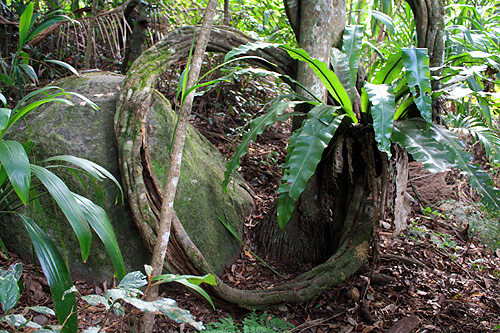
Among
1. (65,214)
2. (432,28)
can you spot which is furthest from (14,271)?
(432,28)

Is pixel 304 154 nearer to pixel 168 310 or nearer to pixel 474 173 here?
pixel 474 173

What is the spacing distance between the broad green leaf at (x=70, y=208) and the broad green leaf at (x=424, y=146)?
1.39 metres

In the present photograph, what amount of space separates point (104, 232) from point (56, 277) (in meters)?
0.20

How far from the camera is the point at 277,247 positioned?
7.53 feet

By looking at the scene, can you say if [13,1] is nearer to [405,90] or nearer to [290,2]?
[290,2]

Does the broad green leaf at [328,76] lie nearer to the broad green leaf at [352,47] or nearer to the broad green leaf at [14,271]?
the broad green leaf at [352,47]

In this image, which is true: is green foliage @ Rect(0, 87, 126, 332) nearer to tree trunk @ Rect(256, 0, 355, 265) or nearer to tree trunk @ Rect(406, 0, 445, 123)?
tree trunk @ Rect(256, 0, 355, 265)

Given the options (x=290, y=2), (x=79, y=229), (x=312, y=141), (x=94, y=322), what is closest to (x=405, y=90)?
(x=312, y=141)

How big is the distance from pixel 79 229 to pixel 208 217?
116 centimetres

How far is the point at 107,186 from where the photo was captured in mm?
1968

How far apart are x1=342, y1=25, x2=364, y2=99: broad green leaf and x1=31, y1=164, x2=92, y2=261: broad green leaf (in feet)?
5.12

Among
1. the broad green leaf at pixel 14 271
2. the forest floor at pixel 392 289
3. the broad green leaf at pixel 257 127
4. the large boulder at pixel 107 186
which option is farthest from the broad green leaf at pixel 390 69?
the broad green leaf at pixel 14 271

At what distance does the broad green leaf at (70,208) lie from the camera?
108cm

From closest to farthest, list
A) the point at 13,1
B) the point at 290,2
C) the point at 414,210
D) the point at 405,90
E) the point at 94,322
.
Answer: the point at 94,322 < the point at 405,90 < the point at 290,2 < the point at 414,210 < the point at 13,1
